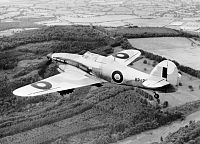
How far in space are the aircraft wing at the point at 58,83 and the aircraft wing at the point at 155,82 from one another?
7.20 metres

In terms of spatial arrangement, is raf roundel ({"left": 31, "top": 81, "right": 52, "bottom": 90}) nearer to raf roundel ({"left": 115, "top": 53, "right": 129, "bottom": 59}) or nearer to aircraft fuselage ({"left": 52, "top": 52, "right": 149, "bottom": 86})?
aircraft fuselage ({"left": 52, "top": 52, "right": 149, "bottom": 86})

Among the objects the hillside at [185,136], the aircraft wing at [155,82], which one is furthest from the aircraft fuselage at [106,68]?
the hillside at [185,136]

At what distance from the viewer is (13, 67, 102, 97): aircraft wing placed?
32.6m

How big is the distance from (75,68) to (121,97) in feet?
26.8

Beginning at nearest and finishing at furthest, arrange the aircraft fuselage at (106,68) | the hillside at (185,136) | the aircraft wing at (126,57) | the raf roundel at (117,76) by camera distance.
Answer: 1. the hillside at (185,136)
2. the aircraft fuselage at (106,68)
3. the raf roundel at (117,76)
4. the aircraft wing at (126,57)

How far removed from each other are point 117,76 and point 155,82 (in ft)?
19.0

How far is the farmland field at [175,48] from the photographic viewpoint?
6286cm

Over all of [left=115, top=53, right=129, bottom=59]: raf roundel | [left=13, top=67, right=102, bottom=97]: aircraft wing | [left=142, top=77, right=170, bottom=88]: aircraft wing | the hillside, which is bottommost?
the hillside

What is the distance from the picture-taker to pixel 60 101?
146ft

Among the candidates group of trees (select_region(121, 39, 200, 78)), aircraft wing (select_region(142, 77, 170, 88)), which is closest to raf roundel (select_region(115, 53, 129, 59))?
aircraft wing (select_region(142, 77, 170, 88))

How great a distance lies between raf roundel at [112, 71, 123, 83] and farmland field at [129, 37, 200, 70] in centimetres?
2430

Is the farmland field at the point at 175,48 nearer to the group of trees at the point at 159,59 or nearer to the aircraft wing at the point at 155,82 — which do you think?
the group of trees at the point at 159,59

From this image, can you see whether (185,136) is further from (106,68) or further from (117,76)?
(106,68)

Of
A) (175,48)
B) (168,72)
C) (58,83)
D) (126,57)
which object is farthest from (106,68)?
(175,48)
